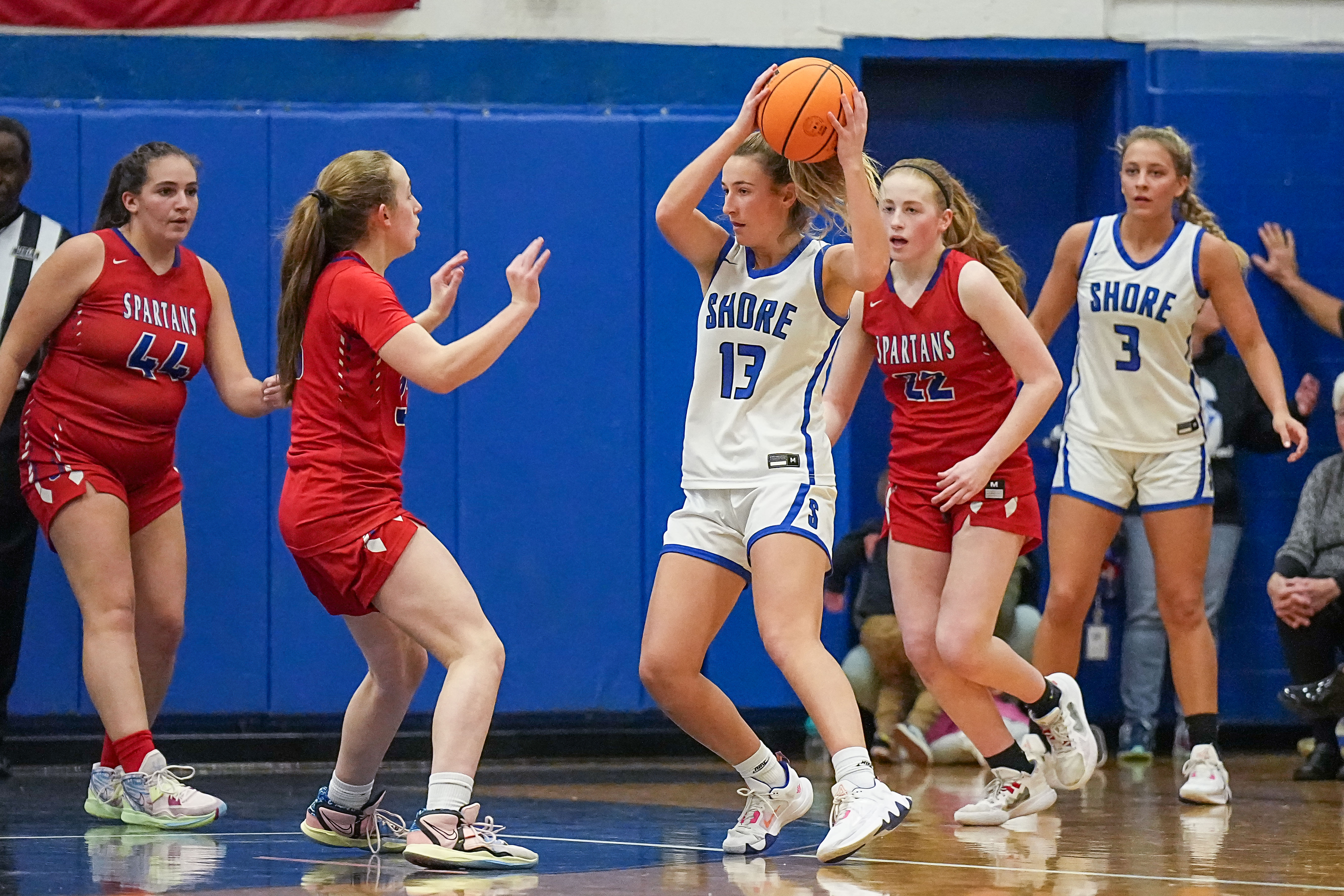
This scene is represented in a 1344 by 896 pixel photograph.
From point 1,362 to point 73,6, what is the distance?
212 centimetres

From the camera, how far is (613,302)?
261 inches

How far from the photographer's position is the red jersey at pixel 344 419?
395cm

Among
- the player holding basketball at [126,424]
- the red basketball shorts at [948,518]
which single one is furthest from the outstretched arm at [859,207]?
the player holding basketball at [126,424]

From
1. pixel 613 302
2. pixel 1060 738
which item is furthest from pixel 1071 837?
pixel 613 302

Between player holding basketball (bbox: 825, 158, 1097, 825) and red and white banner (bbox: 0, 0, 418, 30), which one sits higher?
red and white banner (bbox: 0, 0, 418, 30)

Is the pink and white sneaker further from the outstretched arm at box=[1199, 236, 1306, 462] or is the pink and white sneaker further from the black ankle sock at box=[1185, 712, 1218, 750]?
the outstretched arm at box=[1199, 236, 1306, 462]

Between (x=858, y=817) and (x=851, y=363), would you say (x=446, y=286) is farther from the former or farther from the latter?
(x=858, y=817)

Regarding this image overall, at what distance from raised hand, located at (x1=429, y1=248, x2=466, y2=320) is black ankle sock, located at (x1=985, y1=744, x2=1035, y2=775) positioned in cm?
206

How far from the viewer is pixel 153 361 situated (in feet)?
16.5

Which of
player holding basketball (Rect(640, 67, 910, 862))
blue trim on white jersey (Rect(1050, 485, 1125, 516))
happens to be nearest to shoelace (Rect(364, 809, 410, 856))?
player holding basketball (Rect(640, 67, 910, 862))

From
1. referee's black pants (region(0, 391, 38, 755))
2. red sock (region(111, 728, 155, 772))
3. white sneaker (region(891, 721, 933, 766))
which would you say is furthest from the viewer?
white sneaker (region(891, 721, 933, 766))

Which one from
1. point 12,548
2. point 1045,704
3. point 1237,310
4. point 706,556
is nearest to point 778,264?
point 706,556

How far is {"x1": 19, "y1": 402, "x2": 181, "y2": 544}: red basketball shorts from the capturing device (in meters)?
4.89

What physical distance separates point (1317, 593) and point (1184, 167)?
1.74 m
